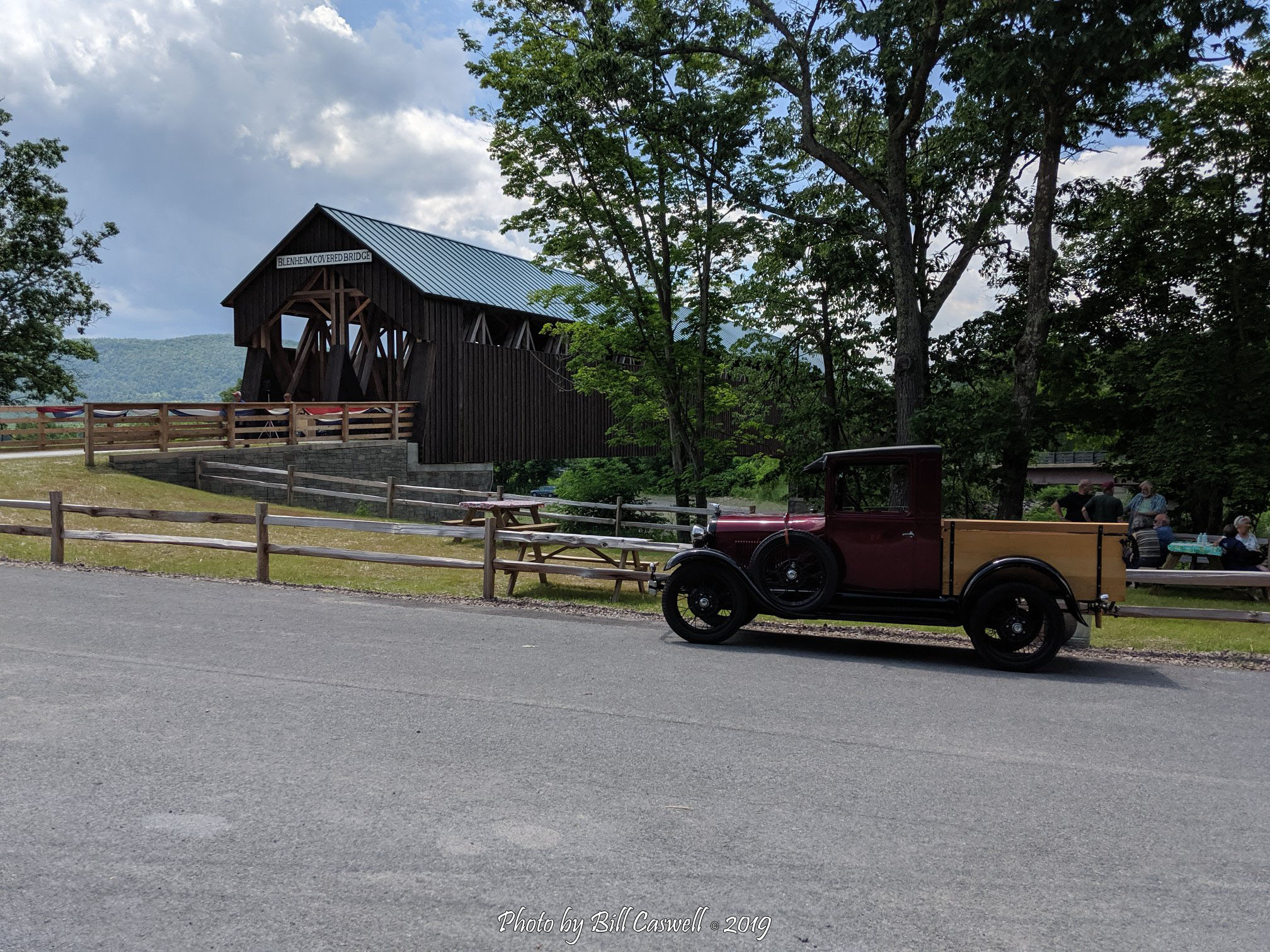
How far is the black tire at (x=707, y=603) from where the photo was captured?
29.7ft

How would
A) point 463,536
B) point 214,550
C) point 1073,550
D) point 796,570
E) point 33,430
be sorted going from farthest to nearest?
point 33,430 < point 214,550 < point 463,536 < point 796,570 < point 1073,550

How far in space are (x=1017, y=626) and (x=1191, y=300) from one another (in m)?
13.3

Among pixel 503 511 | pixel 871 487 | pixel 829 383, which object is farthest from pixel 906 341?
pixel 503 511

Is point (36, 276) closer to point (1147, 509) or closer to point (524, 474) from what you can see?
point (524, 474)

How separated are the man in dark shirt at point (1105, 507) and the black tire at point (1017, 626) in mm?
6505

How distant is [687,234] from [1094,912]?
19968 mm

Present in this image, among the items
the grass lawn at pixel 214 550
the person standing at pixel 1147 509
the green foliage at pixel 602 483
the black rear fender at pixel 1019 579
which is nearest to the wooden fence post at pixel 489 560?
the grass lawn at pixel 214 550

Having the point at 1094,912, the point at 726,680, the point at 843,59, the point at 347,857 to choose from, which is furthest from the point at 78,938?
the point at 843,59

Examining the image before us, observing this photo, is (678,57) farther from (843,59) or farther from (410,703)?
(410,703)

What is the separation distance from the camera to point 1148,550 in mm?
14117

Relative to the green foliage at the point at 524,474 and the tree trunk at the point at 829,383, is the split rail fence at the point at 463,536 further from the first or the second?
the green foliage at the point at 524,474

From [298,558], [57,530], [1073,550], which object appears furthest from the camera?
[298,558]

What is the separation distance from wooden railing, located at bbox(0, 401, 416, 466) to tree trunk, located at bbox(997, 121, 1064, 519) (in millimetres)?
18382

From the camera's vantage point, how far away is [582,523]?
2302cm
